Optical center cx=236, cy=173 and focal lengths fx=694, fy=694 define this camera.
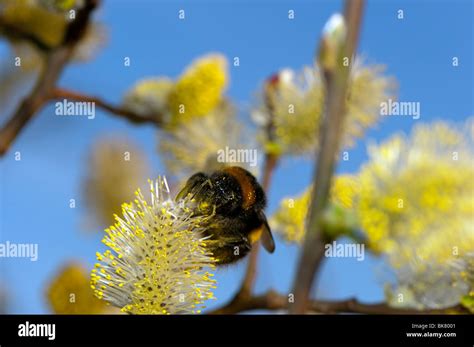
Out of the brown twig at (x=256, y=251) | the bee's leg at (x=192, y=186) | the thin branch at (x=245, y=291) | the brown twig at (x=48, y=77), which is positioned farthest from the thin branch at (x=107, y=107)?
the bee's leg at (x=192, y=186)

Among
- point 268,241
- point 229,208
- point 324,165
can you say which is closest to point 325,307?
point 268,241

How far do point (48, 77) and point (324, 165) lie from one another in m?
0.99

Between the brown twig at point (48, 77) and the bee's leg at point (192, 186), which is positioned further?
the brown twig at point (48, 77)

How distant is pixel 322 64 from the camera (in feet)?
2.59

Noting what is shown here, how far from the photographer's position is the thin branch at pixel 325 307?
3.34ft

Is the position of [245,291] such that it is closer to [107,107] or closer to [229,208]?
[229,208]

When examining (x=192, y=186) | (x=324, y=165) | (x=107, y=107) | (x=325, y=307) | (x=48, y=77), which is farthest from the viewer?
(x=107, y=107)

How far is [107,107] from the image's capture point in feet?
5.56

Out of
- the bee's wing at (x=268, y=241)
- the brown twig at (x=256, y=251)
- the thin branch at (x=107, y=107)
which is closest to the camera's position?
the bee's wing at (x=268, y=241)

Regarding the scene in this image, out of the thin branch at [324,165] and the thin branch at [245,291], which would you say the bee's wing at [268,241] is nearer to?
the thin branch at [245,291]

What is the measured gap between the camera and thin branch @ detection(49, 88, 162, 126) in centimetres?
147

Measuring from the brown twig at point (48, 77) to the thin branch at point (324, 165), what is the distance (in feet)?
2.56
